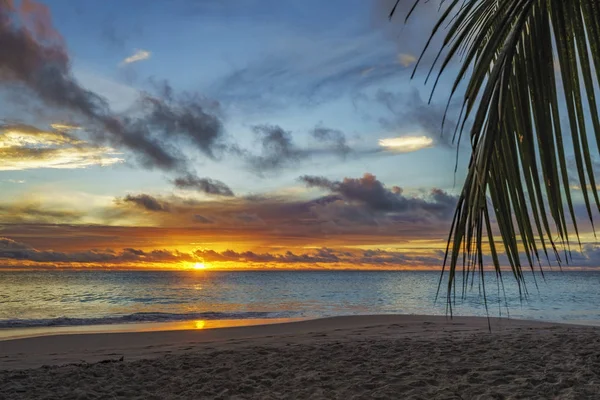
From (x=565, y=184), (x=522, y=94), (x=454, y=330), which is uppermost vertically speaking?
(x=522, y=94)

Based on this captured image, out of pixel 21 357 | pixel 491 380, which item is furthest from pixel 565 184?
pixel 21 357

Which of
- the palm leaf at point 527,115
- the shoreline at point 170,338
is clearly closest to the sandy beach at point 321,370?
the shoreline at point 170,338

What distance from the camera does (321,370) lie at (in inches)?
274

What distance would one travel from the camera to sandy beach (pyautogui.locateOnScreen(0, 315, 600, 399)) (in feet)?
18.8

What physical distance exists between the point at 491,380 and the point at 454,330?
682cm

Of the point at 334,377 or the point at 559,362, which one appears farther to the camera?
the point at 559,362

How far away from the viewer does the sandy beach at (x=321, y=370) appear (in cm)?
573

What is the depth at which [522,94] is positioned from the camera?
4.18 ft

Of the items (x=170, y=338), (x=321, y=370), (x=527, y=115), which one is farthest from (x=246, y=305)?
(x=527, y=115)

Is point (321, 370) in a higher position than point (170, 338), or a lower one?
higher

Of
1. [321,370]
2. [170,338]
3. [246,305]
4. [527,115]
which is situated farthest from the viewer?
[246,305]

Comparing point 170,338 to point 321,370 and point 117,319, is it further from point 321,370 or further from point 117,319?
point 117,319

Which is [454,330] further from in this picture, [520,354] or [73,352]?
[73,352]

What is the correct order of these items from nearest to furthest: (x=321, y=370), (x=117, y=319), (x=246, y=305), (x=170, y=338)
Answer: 1. (x=321, y=370)
2. (x=170, y=338)
3. (x=117, y=319)
4. (x=246, y=305)
